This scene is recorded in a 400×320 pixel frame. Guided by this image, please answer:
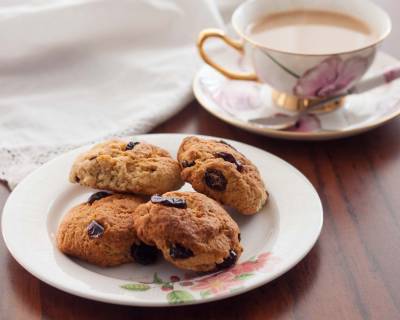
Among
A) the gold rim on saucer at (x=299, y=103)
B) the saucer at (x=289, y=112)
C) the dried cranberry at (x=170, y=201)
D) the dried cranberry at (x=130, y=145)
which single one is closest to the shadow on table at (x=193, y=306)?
the dried cranberry at (x=170, y=201)

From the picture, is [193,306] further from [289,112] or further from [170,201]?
[289,112]

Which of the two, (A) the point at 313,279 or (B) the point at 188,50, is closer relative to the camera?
(A) the point at 313,279

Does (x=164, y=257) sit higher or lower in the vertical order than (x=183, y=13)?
higher

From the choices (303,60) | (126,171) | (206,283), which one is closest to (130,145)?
(126,171)

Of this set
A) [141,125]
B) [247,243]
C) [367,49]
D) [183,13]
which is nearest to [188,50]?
[183,13]

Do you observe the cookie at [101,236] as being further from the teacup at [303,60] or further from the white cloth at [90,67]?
the teacup at [303,60]

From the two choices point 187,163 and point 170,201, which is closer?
point 170,201

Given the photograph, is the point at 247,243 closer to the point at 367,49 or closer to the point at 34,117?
the point at 367,49
